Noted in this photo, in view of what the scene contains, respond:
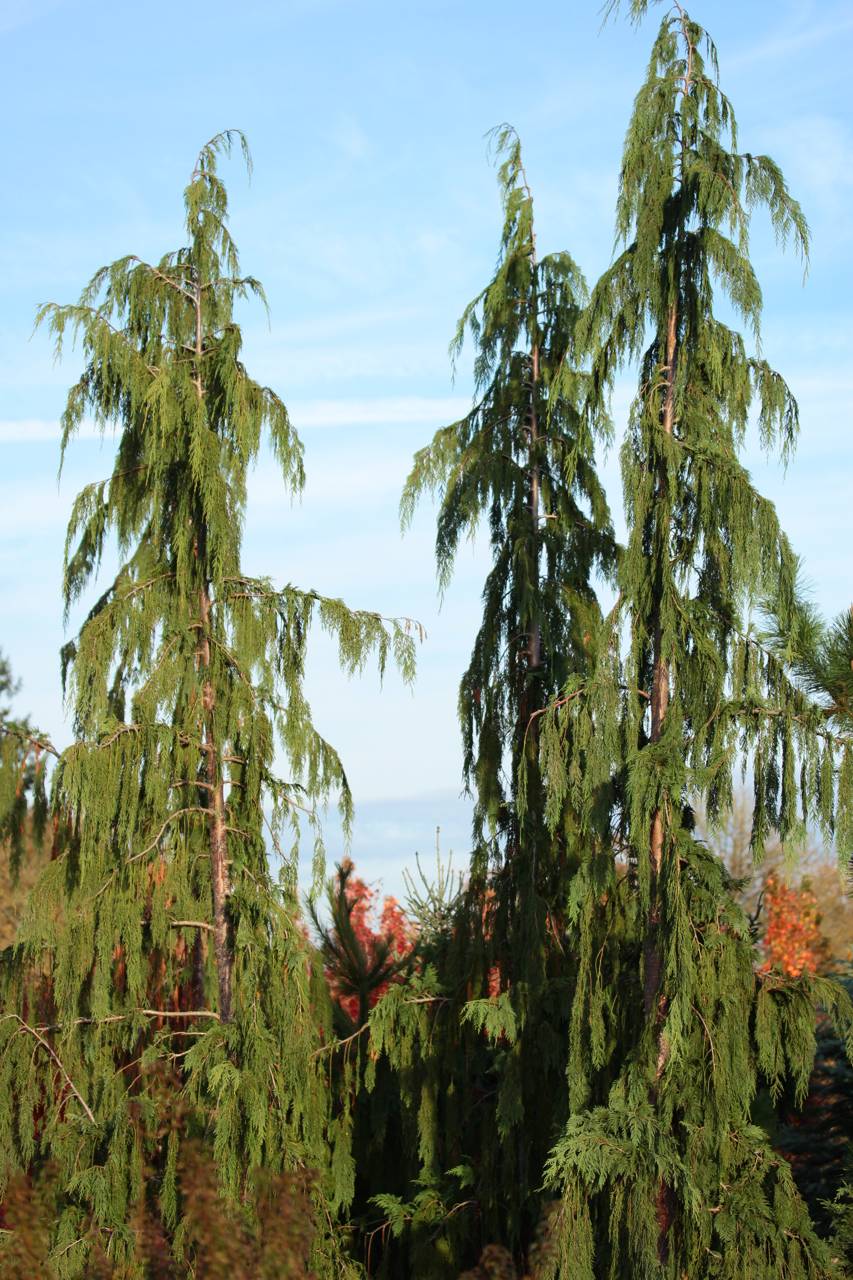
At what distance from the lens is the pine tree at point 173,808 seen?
27.3 ft

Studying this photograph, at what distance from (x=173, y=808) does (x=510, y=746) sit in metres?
2.63

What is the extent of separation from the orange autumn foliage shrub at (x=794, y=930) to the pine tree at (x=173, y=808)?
11.1 metres

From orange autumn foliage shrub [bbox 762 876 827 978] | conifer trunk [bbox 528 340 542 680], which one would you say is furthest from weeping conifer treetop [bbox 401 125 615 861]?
orange autumn foliage shrub [bbox 762 876 827 978]

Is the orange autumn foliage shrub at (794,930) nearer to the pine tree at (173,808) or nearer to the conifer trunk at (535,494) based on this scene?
the conifer trunk at (535,494)

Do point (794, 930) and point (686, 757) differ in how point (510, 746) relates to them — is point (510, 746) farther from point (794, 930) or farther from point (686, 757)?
point (794, 930)

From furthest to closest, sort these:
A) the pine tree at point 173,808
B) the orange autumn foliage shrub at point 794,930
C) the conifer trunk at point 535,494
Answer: the orange autumn foliage shrub at point 794,930, the conifer trunk at point 535,494, the pine tree at point 173,808

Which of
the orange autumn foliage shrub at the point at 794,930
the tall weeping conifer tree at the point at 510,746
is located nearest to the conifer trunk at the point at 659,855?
the tall weeping conifer tree at the point at 510,746

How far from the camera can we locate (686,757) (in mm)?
7512

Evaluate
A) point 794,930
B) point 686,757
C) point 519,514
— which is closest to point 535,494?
point 519,514

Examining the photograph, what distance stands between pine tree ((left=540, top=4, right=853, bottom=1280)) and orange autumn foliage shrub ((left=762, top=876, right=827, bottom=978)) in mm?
11866

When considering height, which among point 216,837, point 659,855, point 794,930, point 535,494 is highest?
point 535,494

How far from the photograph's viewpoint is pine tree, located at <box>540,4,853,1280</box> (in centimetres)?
690

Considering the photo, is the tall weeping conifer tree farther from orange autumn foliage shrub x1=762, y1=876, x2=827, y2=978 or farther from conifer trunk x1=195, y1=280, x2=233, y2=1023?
orange autumn foliage shrub x1=762, y1=876, x2=827, y2=978

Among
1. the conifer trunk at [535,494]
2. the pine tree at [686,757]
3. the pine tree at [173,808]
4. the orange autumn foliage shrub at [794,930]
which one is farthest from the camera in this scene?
the orange autumn foliage shrub at [794,930]
